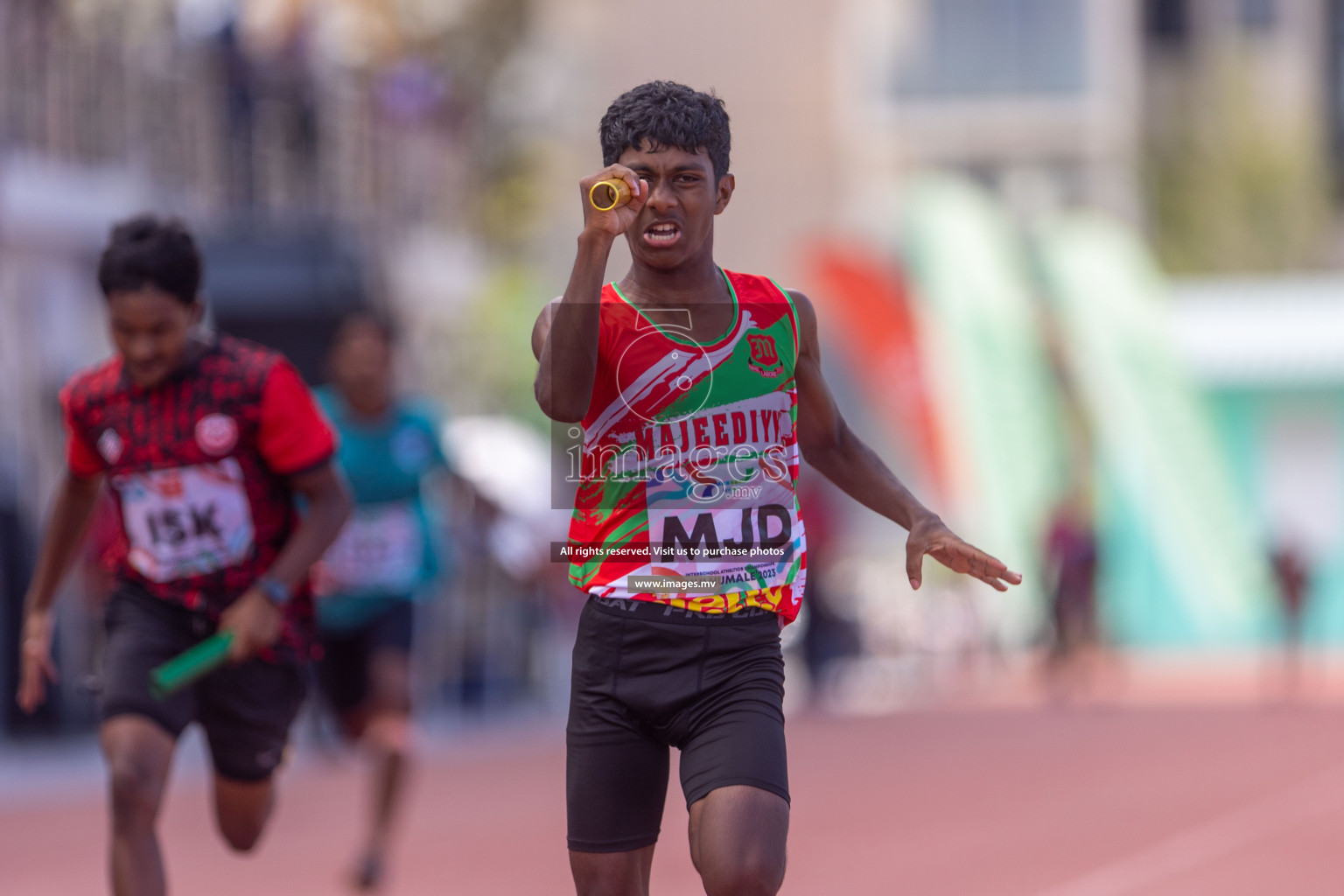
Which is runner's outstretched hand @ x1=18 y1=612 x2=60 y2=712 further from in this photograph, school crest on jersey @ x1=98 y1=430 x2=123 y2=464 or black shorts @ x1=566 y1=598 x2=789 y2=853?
black shorts @ x1=566 y1=598 x2=789 y2=853

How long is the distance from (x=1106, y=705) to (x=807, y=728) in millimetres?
4196

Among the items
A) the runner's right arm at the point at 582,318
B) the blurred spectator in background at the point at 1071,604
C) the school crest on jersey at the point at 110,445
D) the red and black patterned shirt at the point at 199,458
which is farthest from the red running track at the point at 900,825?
the blurred spectator in background at the point at 1071,604

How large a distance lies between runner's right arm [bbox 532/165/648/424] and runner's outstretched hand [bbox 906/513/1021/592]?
0.75m

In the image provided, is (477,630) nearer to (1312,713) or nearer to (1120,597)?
(1312,713)

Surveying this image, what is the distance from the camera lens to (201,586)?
5980mm

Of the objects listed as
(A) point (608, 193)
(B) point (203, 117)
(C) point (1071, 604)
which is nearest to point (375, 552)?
(A) point (608, 193)

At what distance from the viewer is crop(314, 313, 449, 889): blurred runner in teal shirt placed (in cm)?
859

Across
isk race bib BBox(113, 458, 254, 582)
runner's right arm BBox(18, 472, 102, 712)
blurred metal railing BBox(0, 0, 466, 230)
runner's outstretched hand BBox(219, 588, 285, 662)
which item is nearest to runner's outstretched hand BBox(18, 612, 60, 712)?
runner's right arm BBox(18, 472, 102, 712)

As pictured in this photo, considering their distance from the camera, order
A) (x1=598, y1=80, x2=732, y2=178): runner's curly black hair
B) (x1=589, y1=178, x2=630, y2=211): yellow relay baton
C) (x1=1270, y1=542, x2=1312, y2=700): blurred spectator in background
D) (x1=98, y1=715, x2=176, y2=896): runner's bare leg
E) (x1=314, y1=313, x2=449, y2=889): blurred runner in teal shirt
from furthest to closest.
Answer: (x1=1270, y1=542, x2=1312, y2=700): blurred spectator in background
(x1=314, y1=313, x2=449, y2=889): blurred runner in teal shirt
(x1=98, y1=715, x2=176, y2=896): runner's bare leg
(x1=598, y1=80, x2=732, y2=178): runner's curly black hair
(x1=589, y1=178, x2=630, y2=211): yellow relay baton

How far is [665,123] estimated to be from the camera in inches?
171

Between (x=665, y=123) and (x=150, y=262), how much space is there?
6.42 ft

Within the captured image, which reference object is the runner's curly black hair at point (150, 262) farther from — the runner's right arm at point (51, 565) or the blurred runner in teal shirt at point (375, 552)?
the blurred runner in teal shirt at point (375, 552)

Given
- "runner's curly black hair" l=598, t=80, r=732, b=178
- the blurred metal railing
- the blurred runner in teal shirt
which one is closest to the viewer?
"runner's curly black hair" l=598, t=80, r=732, b=178

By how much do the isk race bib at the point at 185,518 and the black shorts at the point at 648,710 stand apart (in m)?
1.80
